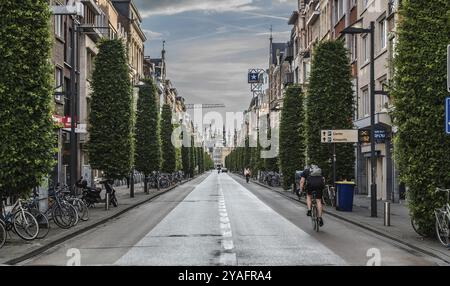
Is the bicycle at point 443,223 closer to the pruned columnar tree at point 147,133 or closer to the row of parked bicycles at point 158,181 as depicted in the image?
the pruned columnar tree at point 147,133

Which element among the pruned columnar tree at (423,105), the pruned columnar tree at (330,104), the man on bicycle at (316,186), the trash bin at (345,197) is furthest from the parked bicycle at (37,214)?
the pruned columnar tree at (330,104)

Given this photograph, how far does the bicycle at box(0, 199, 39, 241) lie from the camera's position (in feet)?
50.5

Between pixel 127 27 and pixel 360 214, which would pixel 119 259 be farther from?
pixel 127 27

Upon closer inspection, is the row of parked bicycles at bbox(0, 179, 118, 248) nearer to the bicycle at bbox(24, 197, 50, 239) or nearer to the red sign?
the bicycle at bbox(24, 197, 50, 239)

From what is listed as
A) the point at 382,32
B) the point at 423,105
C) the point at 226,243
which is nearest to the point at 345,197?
the point at 423,105

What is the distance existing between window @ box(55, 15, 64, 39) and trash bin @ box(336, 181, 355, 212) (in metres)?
20.5

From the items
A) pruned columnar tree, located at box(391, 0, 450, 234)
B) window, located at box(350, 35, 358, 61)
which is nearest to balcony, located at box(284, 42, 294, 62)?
window, located at box(350, 35, 358, 61)

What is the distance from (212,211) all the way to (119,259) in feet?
46.4

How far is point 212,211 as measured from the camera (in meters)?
26.2

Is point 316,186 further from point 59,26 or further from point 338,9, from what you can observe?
point 338,9

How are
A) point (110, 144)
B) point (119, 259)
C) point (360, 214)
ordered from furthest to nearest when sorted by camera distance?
point (110, 144)
point (360, 214)
point (119, 259)

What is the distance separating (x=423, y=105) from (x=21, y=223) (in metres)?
9.76

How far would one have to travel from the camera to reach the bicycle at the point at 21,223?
15406mm
